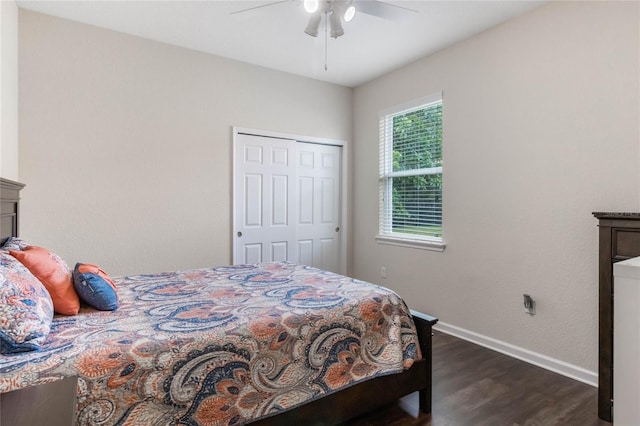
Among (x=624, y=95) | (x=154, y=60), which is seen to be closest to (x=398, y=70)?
(x=624, y=95)

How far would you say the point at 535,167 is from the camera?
2791mm

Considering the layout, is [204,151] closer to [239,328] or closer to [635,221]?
[239,328]

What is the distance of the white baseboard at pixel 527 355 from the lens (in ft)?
8.18

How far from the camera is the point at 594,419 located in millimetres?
2037

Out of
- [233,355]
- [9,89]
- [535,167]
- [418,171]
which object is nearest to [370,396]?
[233,355]

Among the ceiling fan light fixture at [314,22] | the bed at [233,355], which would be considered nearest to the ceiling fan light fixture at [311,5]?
the ceiling fan light fixture at [314,22]

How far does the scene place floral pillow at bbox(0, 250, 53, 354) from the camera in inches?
50.6

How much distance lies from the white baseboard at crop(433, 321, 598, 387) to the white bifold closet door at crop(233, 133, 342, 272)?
68.8 inches

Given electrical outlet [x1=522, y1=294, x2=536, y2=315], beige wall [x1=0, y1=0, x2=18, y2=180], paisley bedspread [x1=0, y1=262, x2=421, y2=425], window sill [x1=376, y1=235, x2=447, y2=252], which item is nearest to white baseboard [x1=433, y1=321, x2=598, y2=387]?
electrical outlet [x1=522, y1=294, x2=536, y2=315]

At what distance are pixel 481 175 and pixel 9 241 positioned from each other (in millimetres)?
3476

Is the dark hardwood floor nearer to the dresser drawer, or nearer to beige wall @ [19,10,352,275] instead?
the dresser drawer

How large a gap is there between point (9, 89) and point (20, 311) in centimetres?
208

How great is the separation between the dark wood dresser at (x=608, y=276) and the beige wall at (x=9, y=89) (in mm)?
3809

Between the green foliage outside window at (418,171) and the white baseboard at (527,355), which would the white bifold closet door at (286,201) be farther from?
the white baseboard at (527,355)
